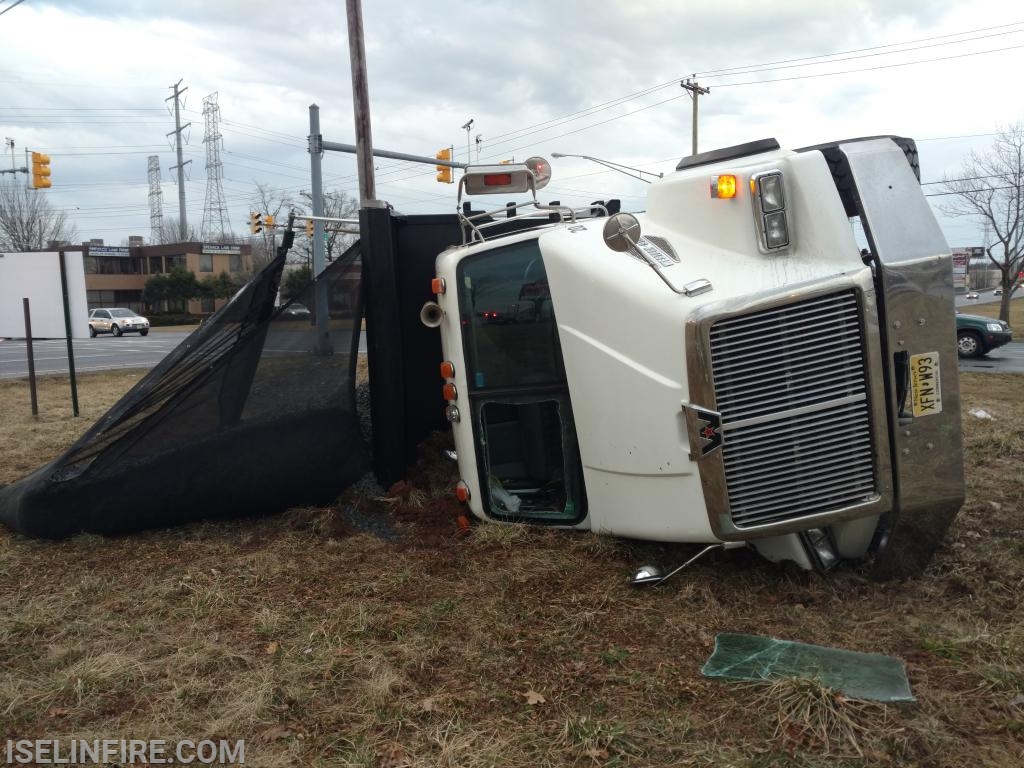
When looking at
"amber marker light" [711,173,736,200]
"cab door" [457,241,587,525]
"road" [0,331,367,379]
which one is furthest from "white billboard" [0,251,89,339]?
"amber marker light" [711,173,736,200]

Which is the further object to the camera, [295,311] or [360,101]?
[360,101]

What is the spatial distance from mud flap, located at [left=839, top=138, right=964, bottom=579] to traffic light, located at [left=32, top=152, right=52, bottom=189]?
77.3ft

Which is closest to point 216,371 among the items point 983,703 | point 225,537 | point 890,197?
point 225,537

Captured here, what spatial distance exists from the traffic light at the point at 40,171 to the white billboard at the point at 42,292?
41.7 feet

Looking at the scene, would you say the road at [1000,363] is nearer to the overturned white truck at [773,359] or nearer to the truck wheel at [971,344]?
the truck wheel at [971,344]

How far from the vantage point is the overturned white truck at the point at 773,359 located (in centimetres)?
358

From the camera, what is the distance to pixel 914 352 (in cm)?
368

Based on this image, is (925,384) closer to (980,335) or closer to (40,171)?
(980,335)

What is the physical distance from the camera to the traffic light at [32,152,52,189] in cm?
2186

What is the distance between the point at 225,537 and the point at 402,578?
5.16 ft

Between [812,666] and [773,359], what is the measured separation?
4.28ft

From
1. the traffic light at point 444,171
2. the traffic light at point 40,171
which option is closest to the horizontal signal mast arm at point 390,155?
the traffic light at point 444,171

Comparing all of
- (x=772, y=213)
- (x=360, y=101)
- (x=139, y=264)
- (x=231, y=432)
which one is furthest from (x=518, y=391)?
(x=139, y=264)

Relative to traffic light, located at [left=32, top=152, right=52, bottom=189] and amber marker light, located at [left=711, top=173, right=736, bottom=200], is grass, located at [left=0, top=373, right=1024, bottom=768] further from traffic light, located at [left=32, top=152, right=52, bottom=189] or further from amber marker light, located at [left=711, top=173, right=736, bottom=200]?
traffic light, located at [left=32, top=152, right=52, bottom=189]
